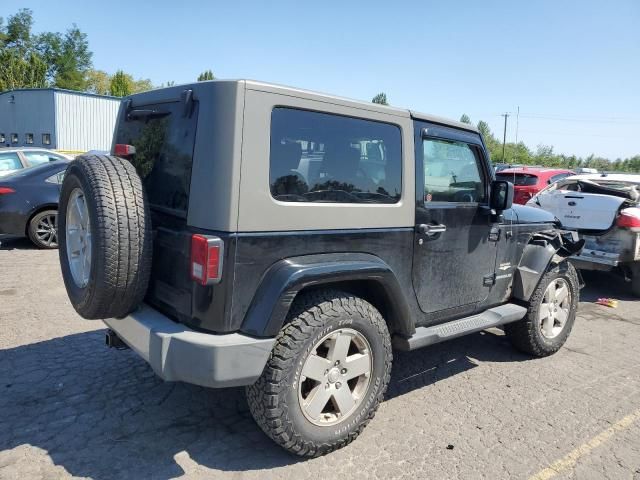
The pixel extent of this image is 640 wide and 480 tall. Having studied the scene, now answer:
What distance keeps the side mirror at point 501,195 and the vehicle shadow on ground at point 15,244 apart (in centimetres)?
759

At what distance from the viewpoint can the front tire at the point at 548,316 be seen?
431 cm

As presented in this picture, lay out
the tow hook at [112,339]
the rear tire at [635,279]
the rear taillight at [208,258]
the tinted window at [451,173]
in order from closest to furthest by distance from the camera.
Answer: the rear taillight at [208,258]
the tow hook at [112,339]
the tinted window at [451,173]
the rear tire at [635,279]

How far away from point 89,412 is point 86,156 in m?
1.65

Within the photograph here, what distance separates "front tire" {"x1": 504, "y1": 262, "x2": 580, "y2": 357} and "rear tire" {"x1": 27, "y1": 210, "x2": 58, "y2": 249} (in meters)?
7.25

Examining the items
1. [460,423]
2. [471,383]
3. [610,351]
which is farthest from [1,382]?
[610,351]

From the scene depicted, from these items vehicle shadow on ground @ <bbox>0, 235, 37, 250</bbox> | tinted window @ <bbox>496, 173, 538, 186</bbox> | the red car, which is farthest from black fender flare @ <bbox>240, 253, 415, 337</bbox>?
tinted window @ <bbox>496, 173, 538, 186</bbox>

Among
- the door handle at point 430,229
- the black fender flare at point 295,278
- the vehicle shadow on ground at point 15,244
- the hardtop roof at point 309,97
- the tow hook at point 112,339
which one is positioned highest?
the hardtop roof at point 309,97

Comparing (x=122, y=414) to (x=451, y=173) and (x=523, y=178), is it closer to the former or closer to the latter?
(x=451, y=173)

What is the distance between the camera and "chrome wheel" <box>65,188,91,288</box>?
9.32 ft

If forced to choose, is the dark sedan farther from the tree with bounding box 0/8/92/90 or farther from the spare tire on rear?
the tree with bounding box 0/8/92/90

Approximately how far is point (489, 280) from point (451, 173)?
0.97 m

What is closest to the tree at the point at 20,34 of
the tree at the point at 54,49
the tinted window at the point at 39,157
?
the tree at the point at 54,49

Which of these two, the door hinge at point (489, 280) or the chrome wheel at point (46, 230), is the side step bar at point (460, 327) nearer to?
the door hinge at point (489, 280)

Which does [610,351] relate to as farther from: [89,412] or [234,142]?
[89,412]
